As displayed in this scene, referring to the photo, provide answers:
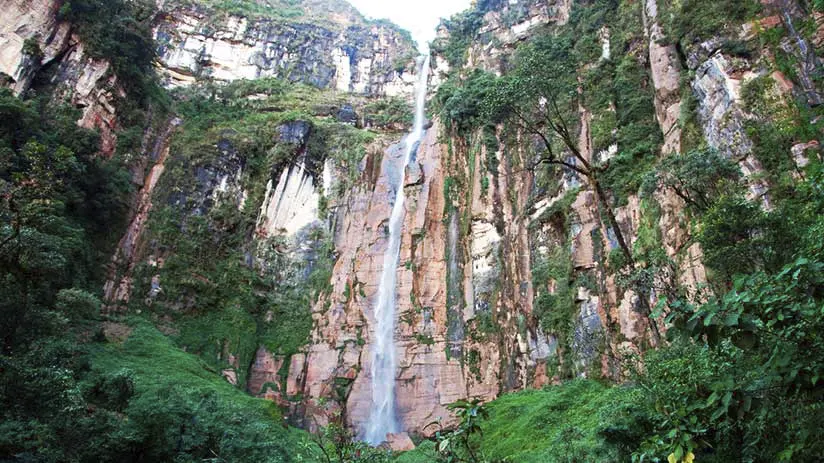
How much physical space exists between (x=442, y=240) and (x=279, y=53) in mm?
23758

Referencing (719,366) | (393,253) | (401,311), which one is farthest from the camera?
(393,253)

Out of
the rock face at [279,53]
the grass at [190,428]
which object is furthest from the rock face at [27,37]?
the grass at [190,428]

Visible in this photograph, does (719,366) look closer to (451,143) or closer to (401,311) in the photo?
(401,311)

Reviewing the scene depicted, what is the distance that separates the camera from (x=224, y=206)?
26562 mm

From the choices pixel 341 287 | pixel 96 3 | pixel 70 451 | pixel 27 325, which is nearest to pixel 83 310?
pixel 27 325

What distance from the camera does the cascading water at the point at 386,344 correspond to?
2045 centimetres

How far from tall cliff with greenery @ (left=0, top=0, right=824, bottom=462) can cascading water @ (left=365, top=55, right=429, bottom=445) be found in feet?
1.62

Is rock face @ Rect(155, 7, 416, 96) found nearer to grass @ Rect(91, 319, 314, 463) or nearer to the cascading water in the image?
the cascading water

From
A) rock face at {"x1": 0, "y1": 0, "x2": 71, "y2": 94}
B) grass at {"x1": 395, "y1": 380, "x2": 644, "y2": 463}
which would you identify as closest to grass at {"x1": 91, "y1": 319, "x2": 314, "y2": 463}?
grass at {"x1": 395, "y1": 380, "x2": 644, "y2": 463}

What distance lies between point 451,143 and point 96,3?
55.8ft

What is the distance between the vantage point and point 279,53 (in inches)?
1566

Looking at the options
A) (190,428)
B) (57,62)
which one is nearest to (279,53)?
(57,62)

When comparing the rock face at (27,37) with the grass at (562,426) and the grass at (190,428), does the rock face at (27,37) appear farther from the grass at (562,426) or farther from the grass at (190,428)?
the grass at (562,426)

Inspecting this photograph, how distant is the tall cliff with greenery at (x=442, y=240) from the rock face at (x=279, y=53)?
71 cm
